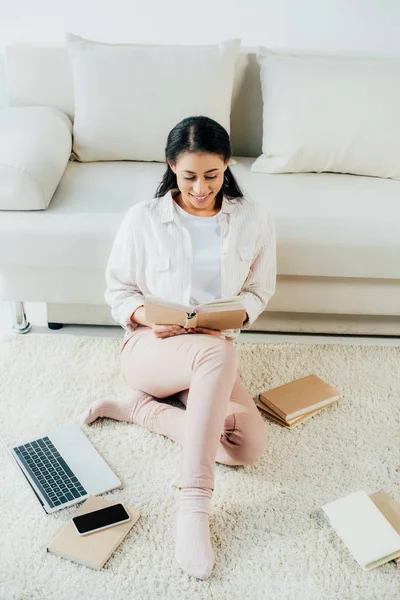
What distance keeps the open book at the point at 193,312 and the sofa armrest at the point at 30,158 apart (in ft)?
2.37

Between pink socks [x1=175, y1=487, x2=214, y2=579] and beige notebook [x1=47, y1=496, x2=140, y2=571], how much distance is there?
5.7 inches

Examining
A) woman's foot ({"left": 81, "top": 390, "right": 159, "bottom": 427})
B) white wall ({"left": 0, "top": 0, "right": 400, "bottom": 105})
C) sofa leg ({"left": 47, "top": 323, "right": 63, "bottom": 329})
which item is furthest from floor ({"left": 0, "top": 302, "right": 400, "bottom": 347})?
white wall ({"left": 0, "top": 0, "right": 400, "bottom": 105})

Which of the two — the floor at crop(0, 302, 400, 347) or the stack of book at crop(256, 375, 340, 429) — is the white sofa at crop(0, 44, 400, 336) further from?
the stack of book at crop(256, 375, 340, 429)

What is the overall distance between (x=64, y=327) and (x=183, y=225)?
0.80 m

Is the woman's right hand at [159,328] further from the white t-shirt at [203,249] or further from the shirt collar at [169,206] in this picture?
the shirt collar at [169,206]

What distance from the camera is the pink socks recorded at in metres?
1.46

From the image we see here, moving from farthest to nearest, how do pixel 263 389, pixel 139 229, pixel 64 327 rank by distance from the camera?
pixel 64 327 < pixel 263 389 < pixel 139 229

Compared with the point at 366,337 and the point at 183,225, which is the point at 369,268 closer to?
the point at 366,337

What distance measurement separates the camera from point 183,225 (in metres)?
1.80

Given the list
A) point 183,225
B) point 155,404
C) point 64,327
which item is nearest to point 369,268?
point 183,225

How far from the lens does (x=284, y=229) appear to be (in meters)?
2.13

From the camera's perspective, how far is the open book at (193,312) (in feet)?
5.31

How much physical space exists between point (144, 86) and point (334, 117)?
720 millimetres

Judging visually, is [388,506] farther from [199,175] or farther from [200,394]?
[199,175]
